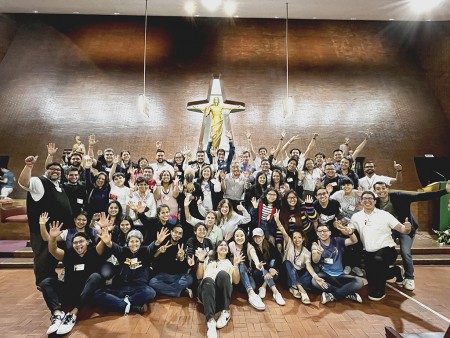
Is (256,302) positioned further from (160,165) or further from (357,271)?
(160,165)

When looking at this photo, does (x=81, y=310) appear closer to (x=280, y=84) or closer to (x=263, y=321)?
(x=263, y=321)

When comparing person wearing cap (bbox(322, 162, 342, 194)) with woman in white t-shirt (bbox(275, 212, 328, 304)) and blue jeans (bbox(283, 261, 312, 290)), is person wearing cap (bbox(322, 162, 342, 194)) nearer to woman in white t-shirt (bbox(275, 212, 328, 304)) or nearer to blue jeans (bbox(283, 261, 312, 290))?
woman in white t-shirt (bbox(275, 212, 328, 304))

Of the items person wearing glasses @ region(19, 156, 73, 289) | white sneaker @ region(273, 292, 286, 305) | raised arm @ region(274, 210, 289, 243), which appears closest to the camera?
person wearing glasses @ region(19, 156, 73, 289)

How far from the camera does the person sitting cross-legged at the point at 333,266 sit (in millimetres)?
3512

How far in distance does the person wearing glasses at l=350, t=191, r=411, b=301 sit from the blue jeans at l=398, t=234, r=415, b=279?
0.70ft

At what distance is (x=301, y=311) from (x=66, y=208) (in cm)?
282

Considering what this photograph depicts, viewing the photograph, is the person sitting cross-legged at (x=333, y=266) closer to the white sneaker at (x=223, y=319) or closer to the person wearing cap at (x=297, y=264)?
the person wearing cap at (x=297, y=264)

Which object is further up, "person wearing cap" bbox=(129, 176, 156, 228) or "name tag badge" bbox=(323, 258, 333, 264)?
"person wearing cap" bbox=(129, 176, 156, 228)

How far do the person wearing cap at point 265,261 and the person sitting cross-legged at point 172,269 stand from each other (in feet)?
2.77

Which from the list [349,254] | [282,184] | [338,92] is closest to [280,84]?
[338,92]

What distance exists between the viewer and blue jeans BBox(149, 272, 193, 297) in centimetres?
358

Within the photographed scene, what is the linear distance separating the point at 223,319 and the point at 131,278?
115 cm

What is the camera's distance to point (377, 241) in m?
3.72

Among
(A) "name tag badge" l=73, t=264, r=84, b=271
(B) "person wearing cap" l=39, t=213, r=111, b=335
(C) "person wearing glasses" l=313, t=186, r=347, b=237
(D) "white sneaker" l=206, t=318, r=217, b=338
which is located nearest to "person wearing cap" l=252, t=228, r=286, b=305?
(C) "person wearing glasses" l=313, t=186, r=347, b=237
